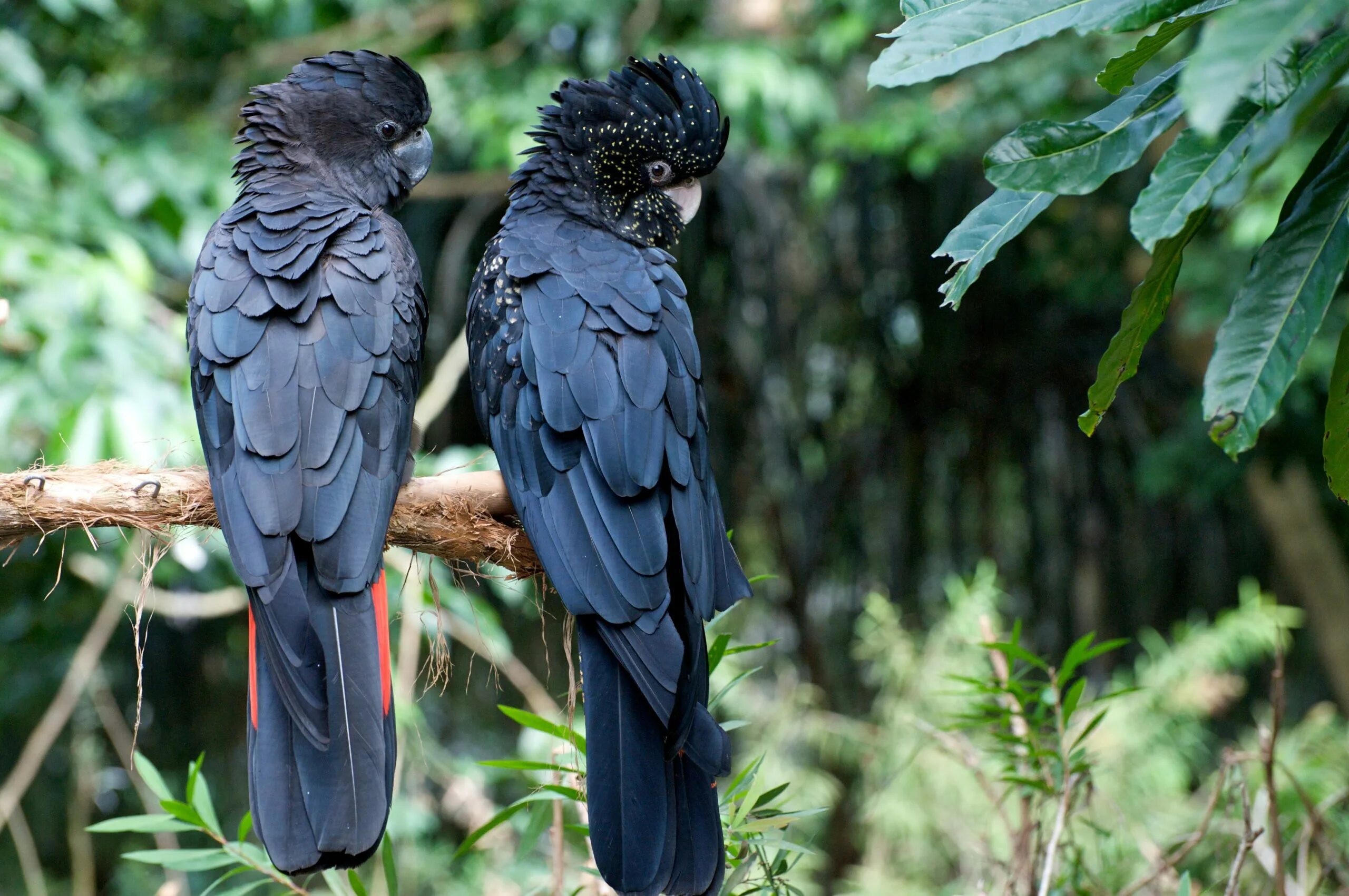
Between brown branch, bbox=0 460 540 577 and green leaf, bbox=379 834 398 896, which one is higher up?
brown branch, bbox=0 460 540 577

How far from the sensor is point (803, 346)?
4266 mm

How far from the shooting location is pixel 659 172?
1.83 meters

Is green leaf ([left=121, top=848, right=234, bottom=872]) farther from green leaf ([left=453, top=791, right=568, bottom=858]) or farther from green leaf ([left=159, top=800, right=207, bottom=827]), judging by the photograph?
green leaf ([left=453, top=791, right=568, bottom=858])

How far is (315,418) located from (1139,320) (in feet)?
3.35

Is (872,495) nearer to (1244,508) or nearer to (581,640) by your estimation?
(1244,508)

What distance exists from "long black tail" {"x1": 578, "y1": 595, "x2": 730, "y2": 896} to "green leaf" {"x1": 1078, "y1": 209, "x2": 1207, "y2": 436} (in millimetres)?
563

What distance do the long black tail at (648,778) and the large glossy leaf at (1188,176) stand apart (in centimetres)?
74

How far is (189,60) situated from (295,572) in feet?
11.2

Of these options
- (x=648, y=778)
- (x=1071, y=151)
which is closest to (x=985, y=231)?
(x=1071, y=151)

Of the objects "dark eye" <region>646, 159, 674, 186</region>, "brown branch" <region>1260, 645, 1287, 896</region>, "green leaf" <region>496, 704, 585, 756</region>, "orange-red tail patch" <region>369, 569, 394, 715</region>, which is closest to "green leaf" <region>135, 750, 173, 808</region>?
"orange-red tail patch" <region>369, 569, 394, 715</region>

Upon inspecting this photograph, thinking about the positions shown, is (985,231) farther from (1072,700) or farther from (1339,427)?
(1072,700)

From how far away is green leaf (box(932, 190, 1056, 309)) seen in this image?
108 centimetres

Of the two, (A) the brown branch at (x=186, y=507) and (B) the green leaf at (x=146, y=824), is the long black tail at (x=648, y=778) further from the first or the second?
(B) the green leaf at (x=146, y=824)

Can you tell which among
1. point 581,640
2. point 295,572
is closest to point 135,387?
point 295,572
